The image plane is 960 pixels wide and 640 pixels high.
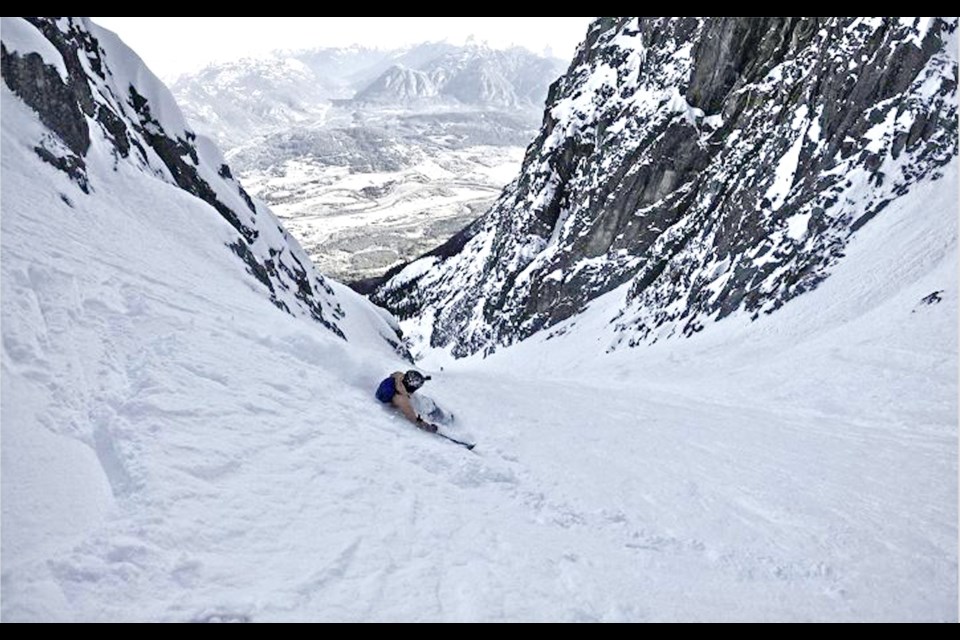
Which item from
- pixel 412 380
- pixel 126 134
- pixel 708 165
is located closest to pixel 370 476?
pixel 412 380

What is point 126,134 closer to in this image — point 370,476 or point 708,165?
point 370,476

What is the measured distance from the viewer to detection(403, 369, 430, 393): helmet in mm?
12000

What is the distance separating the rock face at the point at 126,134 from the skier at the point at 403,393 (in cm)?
1056

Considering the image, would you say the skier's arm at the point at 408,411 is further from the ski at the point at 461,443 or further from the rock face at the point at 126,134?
the rock face at the point at 126,134

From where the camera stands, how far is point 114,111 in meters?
25.8

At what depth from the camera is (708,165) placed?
165 feet

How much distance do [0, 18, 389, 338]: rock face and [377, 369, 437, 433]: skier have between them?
10.6 metres

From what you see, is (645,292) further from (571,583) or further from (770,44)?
(571,583)

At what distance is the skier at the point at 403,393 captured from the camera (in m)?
11.4

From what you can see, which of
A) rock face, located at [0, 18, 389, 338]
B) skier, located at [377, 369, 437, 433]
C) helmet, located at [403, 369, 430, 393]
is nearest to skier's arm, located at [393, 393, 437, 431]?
skier, located at [377, 369, 437, 433]

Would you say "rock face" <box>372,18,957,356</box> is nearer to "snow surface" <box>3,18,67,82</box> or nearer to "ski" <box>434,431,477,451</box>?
"ski" <box>434,431,477,451</box>

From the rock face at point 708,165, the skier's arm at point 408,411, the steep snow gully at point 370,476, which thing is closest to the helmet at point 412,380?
the skier's arm at point 408,411

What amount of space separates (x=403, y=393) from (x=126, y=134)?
20.7m
